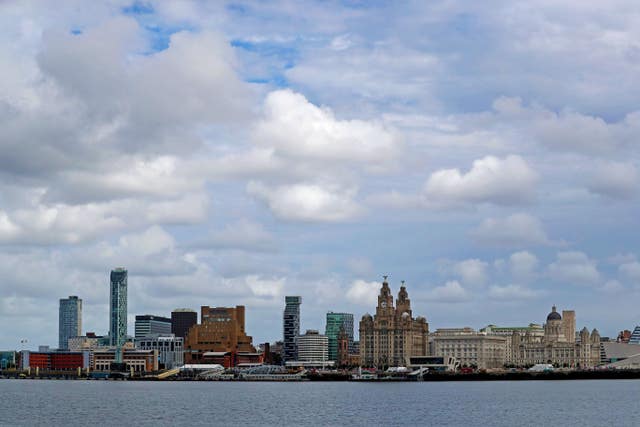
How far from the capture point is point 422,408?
145125 mm

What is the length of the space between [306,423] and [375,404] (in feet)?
138

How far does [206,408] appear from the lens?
14588 cm

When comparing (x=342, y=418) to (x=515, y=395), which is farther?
(x=515, y=395)

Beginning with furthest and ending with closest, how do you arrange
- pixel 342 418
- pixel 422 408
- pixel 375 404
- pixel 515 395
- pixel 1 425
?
pixel 515 395
pixel 375 404
pixel 422 408
pixel 342 418
pixel 1 425

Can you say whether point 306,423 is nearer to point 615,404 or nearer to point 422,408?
point 422,408

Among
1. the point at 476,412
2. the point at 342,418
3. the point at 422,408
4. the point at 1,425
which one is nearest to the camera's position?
the point at 1,425

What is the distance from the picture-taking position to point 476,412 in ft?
443

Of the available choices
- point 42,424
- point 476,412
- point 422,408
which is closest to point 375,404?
point 422,408

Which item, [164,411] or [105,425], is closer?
[105,425]

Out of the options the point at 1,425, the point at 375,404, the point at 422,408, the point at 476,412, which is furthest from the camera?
the point at 375,404

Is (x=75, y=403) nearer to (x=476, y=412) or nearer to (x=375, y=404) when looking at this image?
(x=375, y=404)

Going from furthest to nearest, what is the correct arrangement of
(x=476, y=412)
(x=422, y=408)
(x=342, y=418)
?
(x=422, y=408)
(x=476, y=412)
(x=342, y=418)

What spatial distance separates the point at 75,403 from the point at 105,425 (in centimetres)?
5163

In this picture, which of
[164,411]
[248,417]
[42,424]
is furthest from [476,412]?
[42,424]
